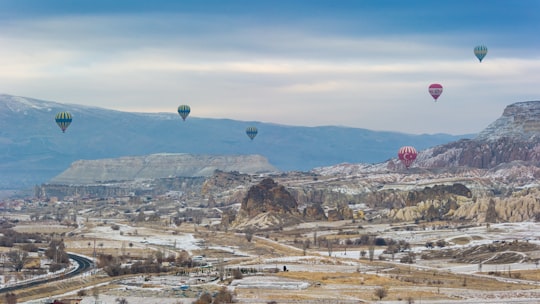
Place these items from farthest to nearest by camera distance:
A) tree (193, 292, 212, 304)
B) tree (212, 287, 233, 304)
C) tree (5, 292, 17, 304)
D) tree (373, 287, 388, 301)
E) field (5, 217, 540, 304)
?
field (5, 217, 540, 304)
tree (373, 287, 388, 301)
tree (5, 292, 17, 304)
tree (212, 287, 233, 304)
tree (193, 292, 212, 304)

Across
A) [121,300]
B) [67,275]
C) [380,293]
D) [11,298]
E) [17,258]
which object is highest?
[17,258]

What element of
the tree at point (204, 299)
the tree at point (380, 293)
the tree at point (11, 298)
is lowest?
the tree at point (11, 298)

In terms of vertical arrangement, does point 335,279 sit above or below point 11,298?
above

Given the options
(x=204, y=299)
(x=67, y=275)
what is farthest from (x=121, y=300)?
(x=67, y=275)

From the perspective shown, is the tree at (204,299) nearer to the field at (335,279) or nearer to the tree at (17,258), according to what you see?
the field at (335,279)

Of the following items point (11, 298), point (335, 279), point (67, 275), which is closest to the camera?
point (11, 298)

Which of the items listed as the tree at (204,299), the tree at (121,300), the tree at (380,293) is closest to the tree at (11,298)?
the tree at (121,300)

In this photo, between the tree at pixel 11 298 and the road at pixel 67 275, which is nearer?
the tree at pixel 11 298

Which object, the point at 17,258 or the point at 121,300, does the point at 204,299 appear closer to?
the point at 121,300

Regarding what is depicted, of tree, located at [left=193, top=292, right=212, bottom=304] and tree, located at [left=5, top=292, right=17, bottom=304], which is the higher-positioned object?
tree, located at [left=193, top=292, right=212, bottom=304]

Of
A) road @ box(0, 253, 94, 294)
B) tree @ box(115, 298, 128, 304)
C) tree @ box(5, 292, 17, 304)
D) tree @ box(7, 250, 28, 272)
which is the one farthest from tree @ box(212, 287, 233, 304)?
tree @ box(7, 250, 28, 272)

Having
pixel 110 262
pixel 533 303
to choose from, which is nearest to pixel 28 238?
pixel 110 262

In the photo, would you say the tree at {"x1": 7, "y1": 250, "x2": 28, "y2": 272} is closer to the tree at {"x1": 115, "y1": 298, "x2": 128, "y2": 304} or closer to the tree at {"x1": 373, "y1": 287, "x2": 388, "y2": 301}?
the tree at {"x1": 115, "y1": 298, "x2": 128, "y2": 304}
